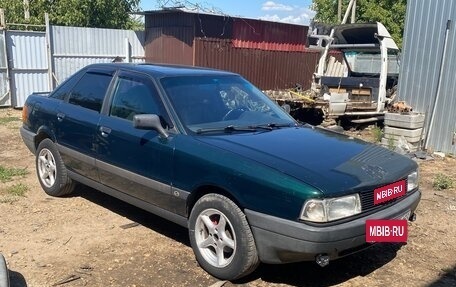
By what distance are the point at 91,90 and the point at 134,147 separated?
125 cm

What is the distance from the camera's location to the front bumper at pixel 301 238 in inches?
121

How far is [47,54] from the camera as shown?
13.4 m

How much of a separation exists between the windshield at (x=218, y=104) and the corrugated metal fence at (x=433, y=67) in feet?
17.5

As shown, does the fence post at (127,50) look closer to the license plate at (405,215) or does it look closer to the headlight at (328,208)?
the license plate at (405,215)

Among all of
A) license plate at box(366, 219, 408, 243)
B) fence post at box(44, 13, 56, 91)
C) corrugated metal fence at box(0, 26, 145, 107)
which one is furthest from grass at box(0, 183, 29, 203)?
fence post at box(44, 13, 56, 91)

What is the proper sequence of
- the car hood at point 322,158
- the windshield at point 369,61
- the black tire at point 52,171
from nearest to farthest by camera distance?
the car hood at point 322,158
the black tire at point 52,171
the windshield at point 369,61

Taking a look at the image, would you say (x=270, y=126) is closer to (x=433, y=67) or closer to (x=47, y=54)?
(x=433, y=67)

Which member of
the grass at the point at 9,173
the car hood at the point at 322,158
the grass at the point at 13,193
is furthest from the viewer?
the grass at the point at 9,173

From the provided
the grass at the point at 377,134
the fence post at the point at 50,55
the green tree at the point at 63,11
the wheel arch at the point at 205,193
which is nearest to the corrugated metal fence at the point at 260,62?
the fence post at the point at 50,55

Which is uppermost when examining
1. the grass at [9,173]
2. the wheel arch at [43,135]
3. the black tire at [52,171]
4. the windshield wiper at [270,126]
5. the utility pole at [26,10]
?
the utility pole at [26,10]

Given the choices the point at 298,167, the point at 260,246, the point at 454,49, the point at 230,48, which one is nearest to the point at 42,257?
the point at 260,246

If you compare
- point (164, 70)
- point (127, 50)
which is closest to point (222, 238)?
point (164, 70)

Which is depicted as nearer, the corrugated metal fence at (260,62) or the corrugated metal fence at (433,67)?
the corrugated metal fence at (433,67)

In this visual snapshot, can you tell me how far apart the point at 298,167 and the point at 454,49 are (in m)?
6.68
